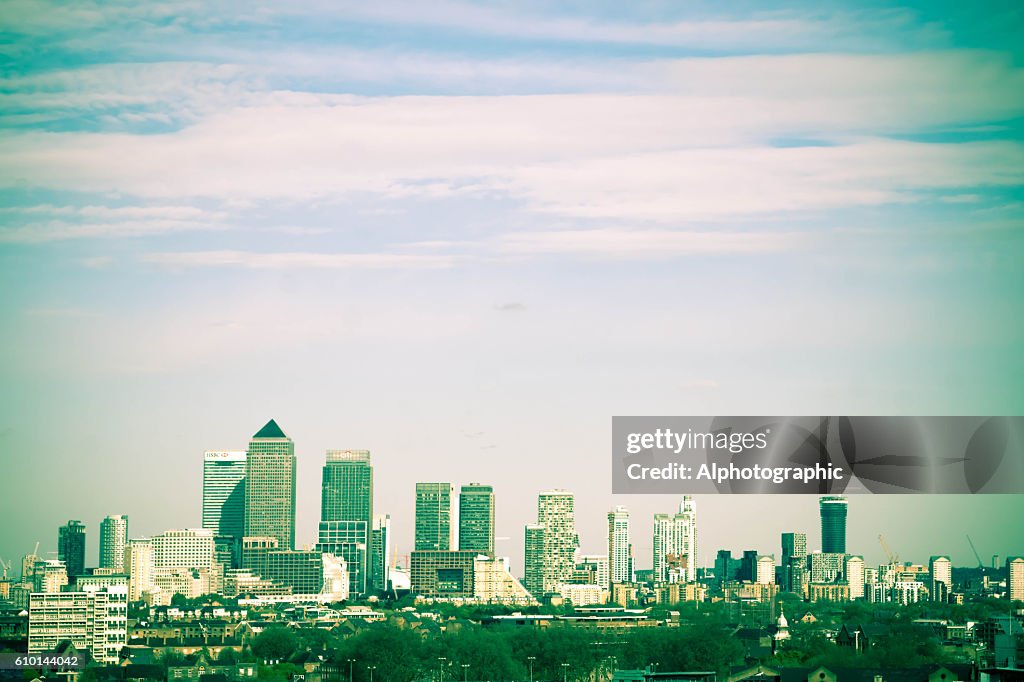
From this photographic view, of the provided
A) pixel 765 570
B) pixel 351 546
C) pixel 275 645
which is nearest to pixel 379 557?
pixel 351 546

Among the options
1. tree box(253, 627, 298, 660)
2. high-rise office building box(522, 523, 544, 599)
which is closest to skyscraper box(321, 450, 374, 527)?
high-rise office building box(522, 523, 544, 599)

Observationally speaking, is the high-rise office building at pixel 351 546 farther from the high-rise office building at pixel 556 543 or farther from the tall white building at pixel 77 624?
the tall white building at pixel 77 624

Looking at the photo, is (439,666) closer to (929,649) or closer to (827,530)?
(929,649)

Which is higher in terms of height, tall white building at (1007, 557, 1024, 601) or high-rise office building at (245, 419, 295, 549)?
high-rise office building at (245, 419, 295, 549)

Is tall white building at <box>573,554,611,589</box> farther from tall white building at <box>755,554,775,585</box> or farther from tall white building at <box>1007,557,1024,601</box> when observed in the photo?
tall white building at <box>1007,557,1024,601</box>

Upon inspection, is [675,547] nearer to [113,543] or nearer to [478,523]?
[478,523]
